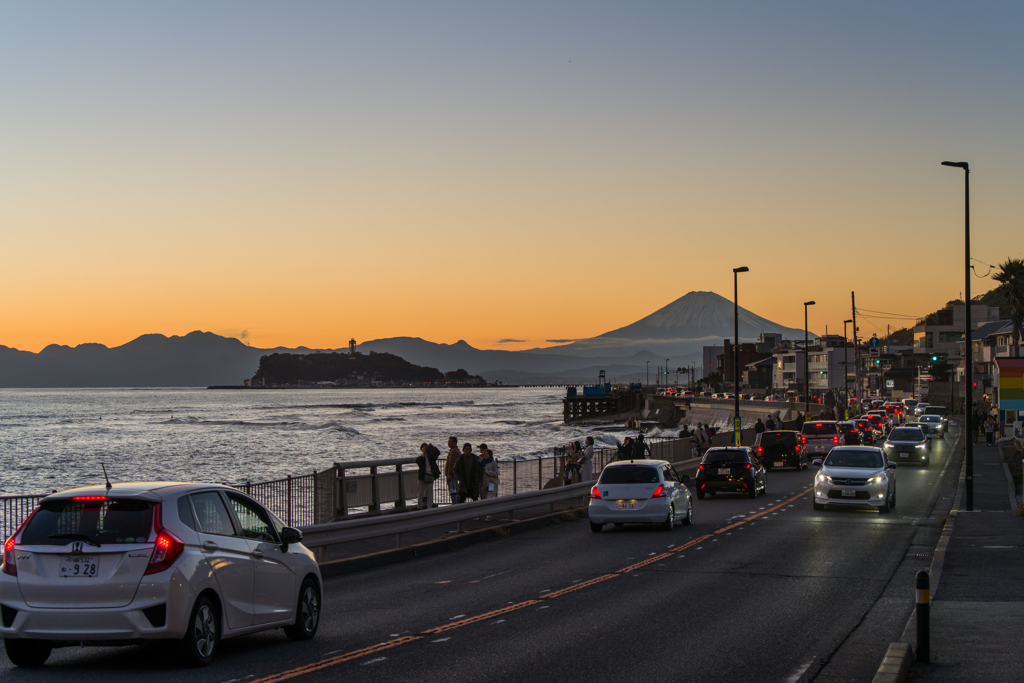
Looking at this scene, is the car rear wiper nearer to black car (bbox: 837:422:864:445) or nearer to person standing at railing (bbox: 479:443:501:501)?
person standing at railing (bbox: 479:443:501:501)

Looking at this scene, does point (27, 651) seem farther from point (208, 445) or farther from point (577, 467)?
point (208, 445)

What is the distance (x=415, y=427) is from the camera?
14300 centimetres

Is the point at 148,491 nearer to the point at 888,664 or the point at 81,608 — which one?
the point at 81,608

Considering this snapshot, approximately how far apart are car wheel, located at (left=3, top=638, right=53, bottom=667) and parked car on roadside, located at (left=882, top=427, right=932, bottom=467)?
4086cm

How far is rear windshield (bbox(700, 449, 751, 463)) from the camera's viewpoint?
28.9m

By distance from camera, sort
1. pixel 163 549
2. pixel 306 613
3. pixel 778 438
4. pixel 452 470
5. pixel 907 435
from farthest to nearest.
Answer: pixel 907 435 → pixel 778 438 → pixel 452 470 → pixel 306 613 → pixel 163 549

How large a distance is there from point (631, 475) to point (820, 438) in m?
28.3

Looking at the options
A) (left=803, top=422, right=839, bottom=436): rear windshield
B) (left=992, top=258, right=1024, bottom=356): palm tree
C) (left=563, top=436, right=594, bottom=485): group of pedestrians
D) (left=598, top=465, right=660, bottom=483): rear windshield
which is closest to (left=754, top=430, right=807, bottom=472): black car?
(left=803, top=422, right=839, bottom=436): rear windshield

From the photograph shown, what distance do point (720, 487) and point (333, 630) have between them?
19.9 m

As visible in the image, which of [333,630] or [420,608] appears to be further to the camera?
[420,608]

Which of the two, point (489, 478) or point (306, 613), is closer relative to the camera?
point (306, 613)

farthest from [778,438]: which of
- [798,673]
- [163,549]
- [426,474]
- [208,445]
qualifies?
[208,445]

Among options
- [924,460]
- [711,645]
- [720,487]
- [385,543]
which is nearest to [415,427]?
[924,460]

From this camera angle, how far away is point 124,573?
26.3ft
